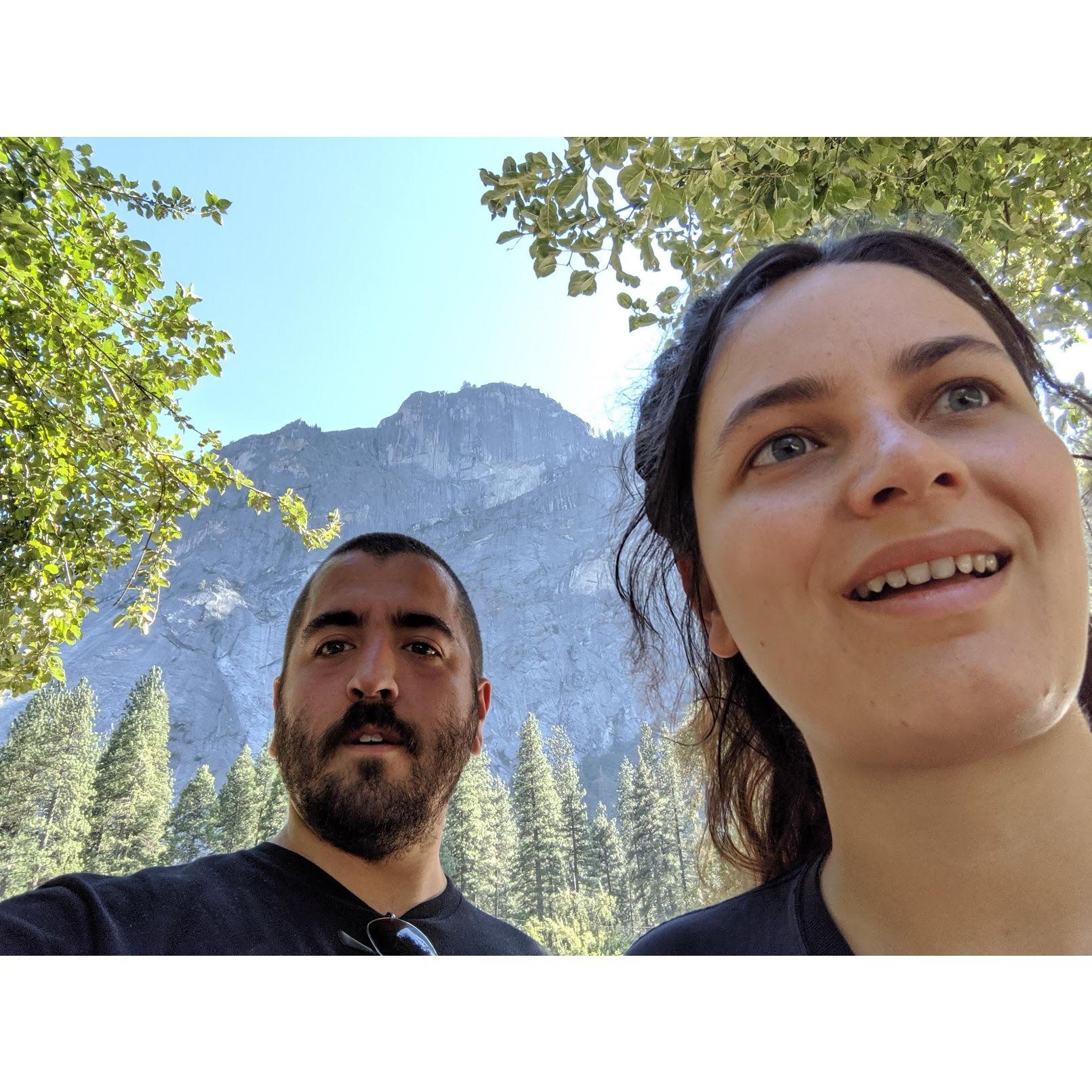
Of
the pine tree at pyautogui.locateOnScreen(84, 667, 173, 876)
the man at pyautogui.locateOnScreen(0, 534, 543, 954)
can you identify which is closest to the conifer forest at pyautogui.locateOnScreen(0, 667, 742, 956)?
the pine tree at pyautogui.locateOnScreen(84, 667, 173, 876)

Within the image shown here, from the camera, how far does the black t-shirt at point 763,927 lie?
692mm

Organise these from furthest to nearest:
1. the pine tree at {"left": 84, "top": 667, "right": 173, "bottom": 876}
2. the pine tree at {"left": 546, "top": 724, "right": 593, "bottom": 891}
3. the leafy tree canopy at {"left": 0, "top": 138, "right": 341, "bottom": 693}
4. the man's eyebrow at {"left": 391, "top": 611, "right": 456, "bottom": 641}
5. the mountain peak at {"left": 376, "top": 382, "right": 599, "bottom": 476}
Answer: the mountain peak at {"left": 376, "top": 382, "right": 599, "bottom": 476} → the pine tree at {"left": 546, "top": 724, "right": 593, "bottom": 891} → the pine tree at {"left": 84, "top": 667, "right": 173, "bottom": 876} → the leafy tree canopy at {"left": 0, "top": 138, "right": 341, "bottom": 693} → the man's eyebrow at {"left": 391, "top": 611, "right": 456, "bottom": 641}

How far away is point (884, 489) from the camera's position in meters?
0.57

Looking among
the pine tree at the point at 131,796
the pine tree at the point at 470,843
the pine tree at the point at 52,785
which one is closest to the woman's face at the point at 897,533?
the pine tree at the point at 470,843

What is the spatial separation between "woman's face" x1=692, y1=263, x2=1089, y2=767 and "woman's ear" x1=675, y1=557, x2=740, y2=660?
12 cm

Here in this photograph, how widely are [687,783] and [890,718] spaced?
2.52 ft

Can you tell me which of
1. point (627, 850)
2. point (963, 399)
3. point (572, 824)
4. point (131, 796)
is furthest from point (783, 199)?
point (627, 850)

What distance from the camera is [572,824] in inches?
475

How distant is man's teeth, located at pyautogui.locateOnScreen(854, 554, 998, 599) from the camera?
0.56 meters

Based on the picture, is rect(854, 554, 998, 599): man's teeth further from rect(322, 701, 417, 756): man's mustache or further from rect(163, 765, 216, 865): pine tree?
rect(163, 765, 216, 865): pine tree

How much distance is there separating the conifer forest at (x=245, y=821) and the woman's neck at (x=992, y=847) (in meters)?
6.59

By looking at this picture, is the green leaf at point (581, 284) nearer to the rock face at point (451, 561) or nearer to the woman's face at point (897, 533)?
the woman's face at point (897, 533)
